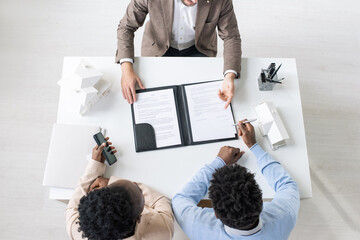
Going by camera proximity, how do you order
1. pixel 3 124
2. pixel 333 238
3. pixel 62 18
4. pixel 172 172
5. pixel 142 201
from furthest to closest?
1. pixel 62 18
2. pixel 3 124
3. pixel 333 238
4. pixel 172 172
5. pixel 142 201

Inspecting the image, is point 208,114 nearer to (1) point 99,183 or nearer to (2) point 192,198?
(2) point 192,198

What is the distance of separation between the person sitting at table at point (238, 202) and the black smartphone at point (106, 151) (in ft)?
0.98

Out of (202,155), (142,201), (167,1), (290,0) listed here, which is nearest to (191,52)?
(167,1)

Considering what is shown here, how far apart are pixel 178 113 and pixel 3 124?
1433 mm

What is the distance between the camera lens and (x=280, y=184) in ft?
3.51

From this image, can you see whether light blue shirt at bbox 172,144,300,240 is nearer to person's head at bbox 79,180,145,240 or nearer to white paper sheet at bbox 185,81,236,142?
white paper sheet at bbox 185,81,236,142

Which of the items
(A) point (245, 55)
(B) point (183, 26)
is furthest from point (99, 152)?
(A) point (245, 55)

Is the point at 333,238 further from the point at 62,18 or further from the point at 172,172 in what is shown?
the point at 62,18

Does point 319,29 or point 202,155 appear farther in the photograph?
point 319,29

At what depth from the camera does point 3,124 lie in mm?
1906

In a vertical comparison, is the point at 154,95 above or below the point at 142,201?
above

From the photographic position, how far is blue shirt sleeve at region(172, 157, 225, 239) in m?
1.00

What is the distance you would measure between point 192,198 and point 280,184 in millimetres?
353

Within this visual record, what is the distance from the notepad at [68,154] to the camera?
1.08 m
